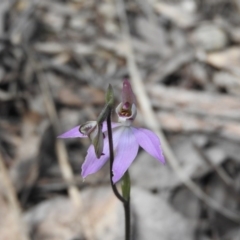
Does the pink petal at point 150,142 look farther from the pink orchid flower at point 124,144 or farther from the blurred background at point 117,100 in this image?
the blurred background at point 117,100

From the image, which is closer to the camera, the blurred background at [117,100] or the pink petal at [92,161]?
the pink petal at [92,161]

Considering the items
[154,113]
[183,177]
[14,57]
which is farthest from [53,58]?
[183,177]

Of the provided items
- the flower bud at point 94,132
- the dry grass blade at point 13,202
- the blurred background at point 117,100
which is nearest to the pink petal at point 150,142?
the flower bud at point 94,132

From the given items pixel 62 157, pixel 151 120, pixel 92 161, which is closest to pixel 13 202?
pixel 62 157

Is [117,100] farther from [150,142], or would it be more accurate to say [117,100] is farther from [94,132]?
[94,132]

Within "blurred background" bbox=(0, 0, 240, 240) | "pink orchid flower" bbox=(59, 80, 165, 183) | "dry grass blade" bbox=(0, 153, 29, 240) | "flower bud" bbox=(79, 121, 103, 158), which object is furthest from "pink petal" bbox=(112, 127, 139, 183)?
"dry grass blade" bbox=(0, 153, 29, 240)

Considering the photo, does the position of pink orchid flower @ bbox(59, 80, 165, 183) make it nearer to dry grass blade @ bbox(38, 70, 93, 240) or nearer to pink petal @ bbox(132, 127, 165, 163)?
pink petal @ bbox(132, 127, 165, 163)
